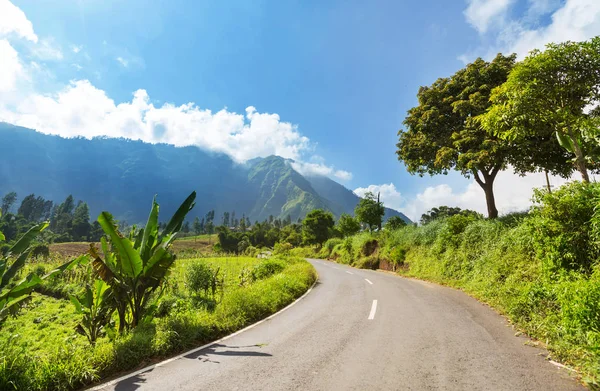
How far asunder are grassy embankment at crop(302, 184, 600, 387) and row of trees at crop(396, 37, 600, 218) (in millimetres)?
2165

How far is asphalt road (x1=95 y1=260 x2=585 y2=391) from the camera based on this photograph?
4.54m

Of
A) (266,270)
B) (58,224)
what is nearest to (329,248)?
(266,270)

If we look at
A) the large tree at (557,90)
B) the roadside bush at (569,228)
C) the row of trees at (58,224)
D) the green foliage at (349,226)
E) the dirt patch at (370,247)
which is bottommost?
the row of trees at (58,224)

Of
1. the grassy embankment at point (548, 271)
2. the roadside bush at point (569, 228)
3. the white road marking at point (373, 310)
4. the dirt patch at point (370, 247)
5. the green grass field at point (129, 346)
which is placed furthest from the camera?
the dirt patch at point (370, 247)

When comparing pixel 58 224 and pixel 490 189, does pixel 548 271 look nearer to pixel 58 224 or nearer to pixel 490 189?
pixel 490 189

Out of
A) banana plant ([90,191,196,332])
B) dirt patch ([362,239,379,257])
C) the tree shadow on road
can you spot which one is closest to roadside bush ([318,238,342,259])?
dirt patch ([362,239,379,257])

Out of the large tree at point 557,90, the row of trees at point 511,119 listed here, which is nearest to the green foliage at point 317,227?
the row of trees at point 511,119

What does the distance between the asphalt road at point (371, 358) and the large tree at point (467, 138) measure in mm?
10690

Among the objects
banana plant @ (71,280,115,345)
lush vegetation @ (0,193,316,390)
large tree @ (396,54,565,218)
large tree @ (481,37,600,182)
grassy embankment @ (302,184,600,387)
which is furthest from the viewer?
large tree @ (396,54,565,218)

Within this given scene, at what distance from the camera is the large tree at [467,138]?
52.7 ft

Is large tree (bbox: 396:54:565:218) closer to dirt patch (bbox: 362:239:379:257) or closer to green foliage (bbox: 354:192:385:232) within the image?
dirt patch (bbox: 362:239:379:257)

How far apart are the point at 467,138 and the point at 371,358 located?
15.6 m

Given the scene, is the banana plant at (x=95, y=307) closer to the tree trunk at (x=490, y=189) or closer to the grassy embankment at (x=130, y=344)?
the grassy embankment at (x=130, y=344)

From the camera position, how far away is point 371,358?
545 centimetres
